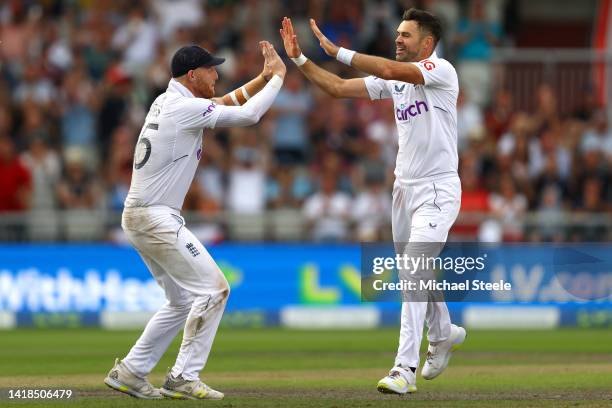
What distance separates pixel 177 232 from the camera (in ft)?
31.1

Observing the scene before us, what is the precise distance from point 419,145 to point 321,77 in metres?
0.89

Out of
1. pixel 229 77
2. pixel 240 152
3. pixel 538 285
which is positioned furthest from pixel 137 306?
pixel 538 285

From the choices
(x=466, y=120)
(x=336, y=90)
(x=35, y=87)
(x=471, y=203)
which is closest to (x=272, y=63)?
(x=336, y=90)

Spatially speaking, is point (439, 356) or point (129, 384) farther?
point (439, 356)

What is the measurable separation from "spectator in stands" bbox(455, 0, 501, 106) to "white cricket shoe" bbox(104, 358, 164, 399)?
1272 cm

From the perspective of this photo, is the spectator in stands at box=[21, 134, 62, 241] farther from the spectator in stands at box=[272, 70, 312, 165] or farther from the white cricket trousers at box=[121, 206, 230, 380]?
the white cricket trousers at box=[121, 206, 230, 380]

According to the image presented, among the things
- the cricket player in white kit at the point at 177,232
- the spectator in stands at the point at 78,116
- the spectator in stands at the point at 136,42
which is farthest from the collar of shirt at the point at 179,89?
the spectator in stands at the point at 136,42

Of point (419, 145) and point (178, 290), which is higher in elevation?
point (419, 145)

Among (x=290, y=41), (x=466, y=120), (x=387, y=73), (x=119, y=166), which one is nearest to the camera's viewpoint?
(x=387, y=73)

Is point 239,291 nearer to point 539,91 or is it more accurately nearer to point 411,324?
point 539,91

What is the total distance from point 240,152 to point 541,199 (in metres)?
4.33

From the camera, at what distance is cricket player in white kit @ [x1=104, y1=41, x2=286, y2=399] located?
943 centimetres

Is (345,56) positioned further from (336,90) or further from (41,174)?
(41,174)

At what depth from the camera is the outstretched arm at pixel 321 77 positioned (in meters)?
9.88
